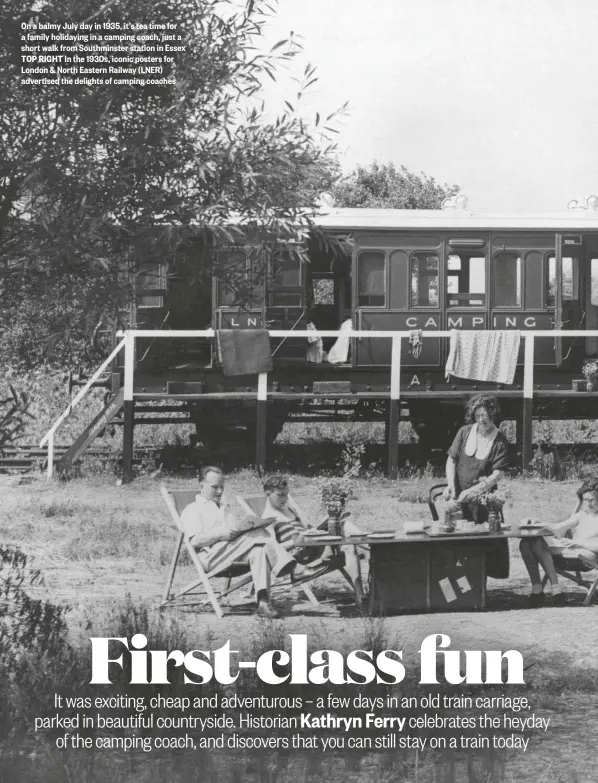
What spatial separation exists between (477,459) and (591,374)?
623cm

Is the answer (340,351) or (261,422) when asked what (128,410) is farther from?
(340,351)

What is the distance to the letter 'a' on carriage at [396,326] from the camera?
44.4 ft

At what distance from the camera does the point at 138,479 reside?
12789 mm

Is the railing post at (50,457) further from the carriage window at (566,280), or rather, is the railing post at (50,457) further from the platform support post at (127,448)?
the carriage window at (566,280)

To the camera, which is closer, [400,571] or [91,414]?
[400,571]

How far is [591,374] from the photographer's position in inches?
549

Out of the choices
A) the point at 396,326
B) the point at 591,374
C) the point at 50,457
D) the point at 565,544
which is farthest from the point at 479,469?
the point at 591,374

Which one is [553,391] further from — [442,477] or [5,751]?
[5,751]

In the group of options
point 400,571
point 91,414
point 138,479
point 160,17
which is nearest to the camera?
point 160,17

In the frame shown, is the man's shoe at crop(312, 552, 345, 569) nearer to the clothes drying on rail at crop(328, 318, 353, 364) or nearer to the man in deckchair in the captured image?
the man in deckchair

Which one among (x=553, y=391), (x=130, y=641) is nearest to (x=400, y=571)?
(x=130, y=641)

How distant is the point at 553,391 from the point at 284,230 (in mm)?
8936

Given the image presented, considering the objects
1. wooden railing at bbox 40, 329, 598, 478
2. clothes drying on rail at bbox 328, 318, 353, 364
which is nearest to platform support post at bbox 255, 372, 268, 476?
wooden railing at bbox 40, 329, 598, 478

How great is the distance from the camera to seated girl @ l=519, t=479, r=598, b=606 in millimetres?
7234
